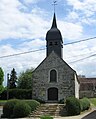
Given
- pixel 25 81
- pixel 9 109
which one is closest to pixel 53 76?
pixel 9 109

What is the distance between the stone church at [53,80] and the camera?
46.9 m

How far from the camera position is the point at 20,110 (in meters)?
30.2

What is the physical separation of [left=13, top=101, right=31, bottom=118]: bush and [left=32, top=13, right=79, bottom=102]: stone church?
16199 millimetres

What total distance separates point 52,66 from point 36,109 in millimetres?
14805

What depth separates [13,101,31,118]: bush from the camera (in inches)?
1189

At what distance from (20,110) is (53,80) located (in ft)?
59.6

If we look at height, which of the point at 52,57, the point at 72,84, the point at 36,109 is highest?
the point at 52,57

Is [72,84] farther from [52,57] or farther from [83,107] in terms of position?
[83,107]

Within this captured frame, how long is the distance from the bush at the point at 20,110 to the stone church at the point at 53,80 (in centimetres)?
1620

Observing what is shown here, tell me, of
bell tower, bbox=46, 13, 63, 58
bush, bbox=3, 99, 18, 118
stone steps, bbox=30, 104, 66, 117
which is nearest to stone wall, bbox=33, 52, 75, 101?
bell tower, bbox=46, 13, 63, 58

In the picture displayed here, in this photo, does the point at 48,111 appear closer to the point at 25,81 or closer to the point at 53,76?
the point at 53,76

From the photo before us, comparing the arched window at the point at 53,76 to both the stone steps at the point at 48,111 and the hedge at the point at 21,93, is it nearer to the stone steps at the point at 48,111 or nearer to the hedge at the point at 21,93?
the hedge at the point at 21,93

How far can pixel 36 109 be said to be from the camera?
112 ft

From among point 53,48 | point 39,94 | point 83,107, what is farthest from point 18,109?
point 53,48
